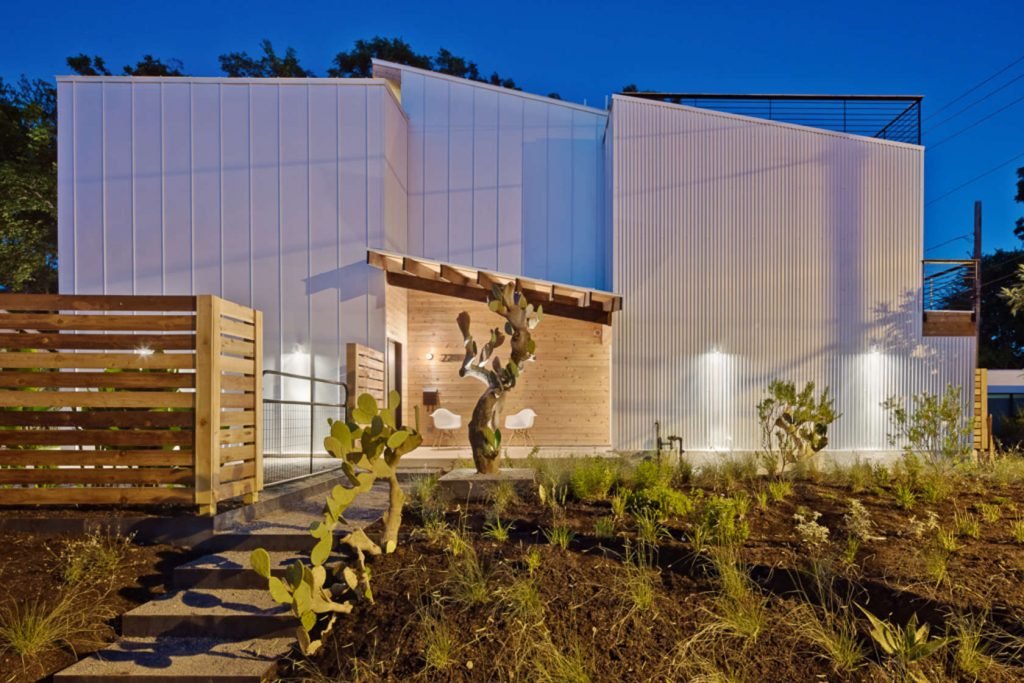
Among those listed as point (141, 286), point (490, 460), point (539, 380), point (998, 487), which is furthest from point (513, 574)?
point (141, 286)

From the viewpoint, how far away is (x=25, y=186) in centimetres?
1827

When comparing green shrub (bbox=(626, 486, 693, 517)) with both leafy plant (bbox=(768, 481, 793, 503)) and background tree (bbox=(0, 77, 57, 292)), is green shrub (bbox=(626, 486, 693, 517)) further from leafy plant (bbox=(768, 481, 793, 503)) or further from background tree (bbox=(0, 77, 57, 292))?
background tree (bbox=(0, 77, 57, 292))

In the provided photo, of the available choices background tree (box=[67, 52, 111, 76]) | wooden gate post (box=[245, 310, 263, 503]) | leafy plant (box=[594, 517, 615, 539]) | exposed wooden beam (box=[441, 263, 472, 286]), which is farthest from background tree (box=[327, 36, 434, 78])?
leafy plant (box=[594, 517, 615, 539])

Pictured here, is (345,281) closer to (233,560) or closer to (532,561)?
(233,560)

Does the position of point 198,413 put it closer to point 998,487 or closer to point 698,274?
point 998,487

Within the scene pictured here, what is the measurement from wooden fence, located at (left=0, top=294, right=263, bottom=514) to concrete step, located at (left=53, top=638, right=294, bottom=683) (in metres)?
1.42

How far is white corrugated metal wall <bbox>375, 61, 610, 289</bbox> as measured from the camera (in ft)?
42.2

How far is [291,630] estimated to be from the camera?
3.47 meters

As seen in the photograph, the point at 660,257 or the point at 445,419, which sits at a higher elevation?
the point at 660,257

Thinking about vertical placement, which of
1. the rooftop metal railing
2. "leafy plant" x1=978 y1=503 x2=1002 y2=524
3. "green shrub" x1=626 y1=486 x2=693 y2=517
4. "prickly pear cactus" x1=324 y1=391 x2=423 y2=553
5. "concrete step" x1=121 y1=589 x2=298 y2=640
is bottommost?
"concrete step" x1=121 y1=589 x2=298 y2=640

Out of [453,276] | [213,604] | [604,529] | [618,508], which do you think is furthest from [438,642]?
[453,276]

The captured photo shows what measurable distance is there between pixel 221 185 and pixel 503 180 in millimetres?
5249

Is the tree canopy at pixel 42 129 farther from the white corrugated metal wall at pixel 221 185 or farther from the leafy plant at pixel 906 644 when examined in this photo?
the leafy plant at pixel 906 644

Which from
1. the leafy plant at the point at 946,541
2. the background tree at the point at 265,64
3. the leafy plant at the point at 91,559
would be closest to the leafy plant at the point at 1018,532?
the leafy plant at the point at 946,541
